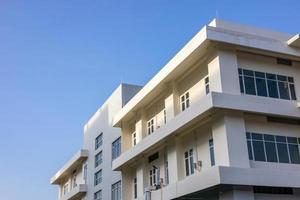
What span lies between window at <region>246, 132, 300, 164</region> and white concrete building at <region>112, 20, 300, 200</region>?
51 mm

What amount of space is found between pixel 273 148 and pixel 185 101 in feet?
20.1

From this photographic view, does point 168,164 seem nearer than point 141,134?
Yes

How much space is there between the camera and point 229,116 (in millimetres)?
20688

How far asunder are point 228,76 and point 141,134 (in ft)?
33.5

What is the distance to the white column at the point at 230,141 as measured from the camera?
1980 centimetres

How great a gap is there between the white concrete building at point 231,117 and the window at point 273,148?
0.17 feet

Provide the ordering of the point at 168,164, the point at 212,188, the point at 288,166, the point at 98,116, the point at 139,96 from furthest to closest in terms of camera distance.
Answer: the point at 98,116 → the point at 139,96 → the point at 168,164 → the point at 288,166 → the point at 212,188

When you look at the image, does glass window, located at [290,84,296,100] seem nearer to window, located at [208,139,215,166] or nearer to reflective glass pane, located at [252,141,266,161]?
reflective glass pane, located at [252,141,266,161]

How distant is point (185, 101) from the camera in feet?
82.5

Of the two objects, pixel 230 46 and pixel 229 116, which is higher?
pixel 230 46

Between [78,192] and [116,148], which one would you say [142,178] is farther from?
[78,192]

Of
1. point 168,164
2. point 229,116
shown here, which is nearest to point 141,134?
point 168,164

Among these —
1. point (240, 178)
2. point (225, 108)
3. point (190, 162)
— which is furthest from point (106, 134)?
point (240, 178)

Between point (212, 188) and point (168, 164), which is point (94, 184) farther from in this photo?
point (212, 188)
